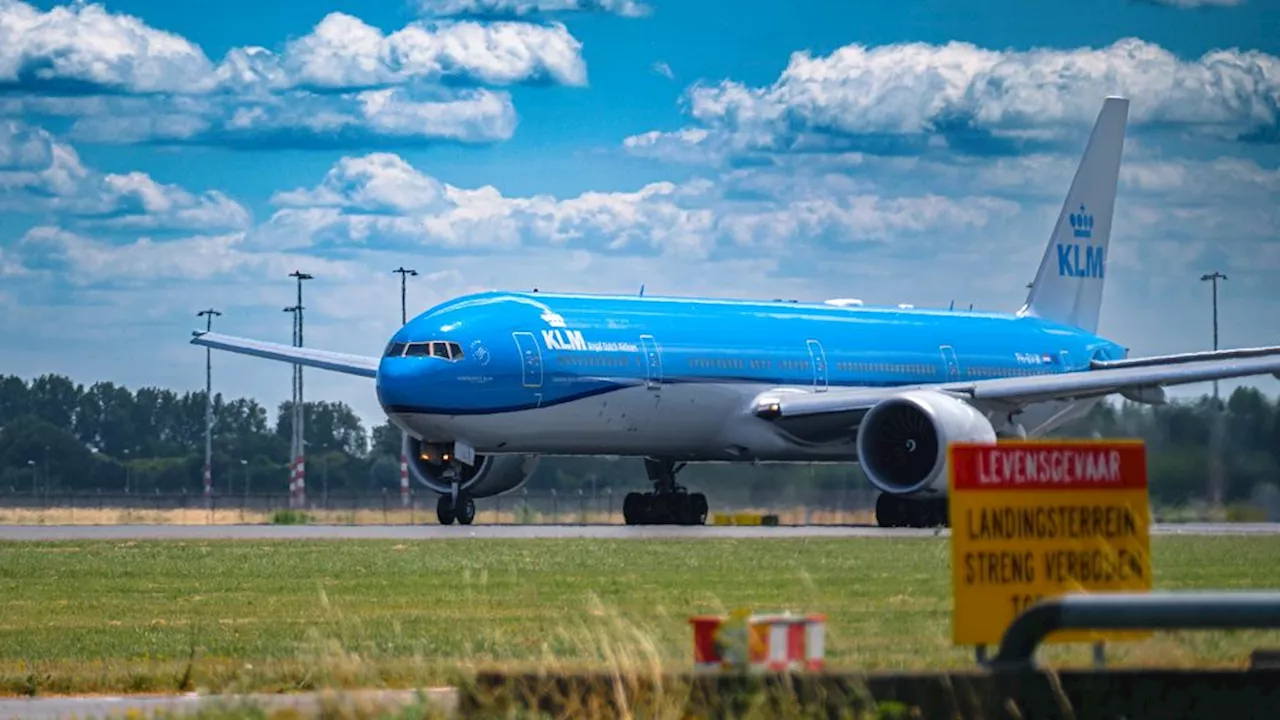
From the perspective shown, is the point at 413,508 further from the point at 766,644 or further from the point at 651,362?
the point at 766,644

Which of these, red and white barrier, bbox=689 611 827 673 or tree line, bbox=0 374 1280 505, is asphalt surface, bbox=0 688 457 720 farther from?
tree line, bbox=0 374 1280 505

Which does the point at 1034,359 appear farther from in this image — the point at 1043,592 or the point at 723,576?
the point at 1043,592

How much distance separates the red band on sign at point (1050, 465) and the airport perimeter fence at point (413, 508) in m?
14.0

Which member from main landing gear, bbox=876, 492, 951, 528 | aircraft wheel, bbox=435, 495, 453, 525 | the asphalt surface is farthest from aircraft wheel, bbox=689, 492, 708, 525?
the asphalt surface

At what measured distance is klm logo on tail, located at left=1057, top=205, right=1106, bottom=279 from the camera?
5572 cm

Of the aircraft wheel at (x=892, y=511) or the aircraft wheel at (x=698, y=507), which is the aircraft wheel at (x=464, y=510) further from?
the aircraft wheel at (x=892, y=511)

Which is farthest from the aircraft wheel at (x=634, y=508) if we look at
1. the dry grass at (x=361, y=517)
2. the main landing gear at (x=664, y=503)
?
the dry grass at (x=361, y=517)

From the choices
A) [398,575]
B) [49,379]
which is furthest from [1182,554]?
[49,379]

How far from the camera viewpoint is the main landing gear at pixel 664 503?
153ft

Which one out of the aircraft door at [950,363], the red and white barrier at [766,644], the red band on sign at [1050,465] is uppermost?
the aircraft door at [950,363]

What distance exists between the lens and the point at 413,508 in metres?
60.0

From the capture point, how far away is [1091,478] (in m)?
12.2

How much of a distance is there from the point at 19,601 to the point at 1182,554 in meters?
14.7

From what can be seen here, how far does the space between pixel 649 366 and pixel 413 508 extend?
17839 mm
